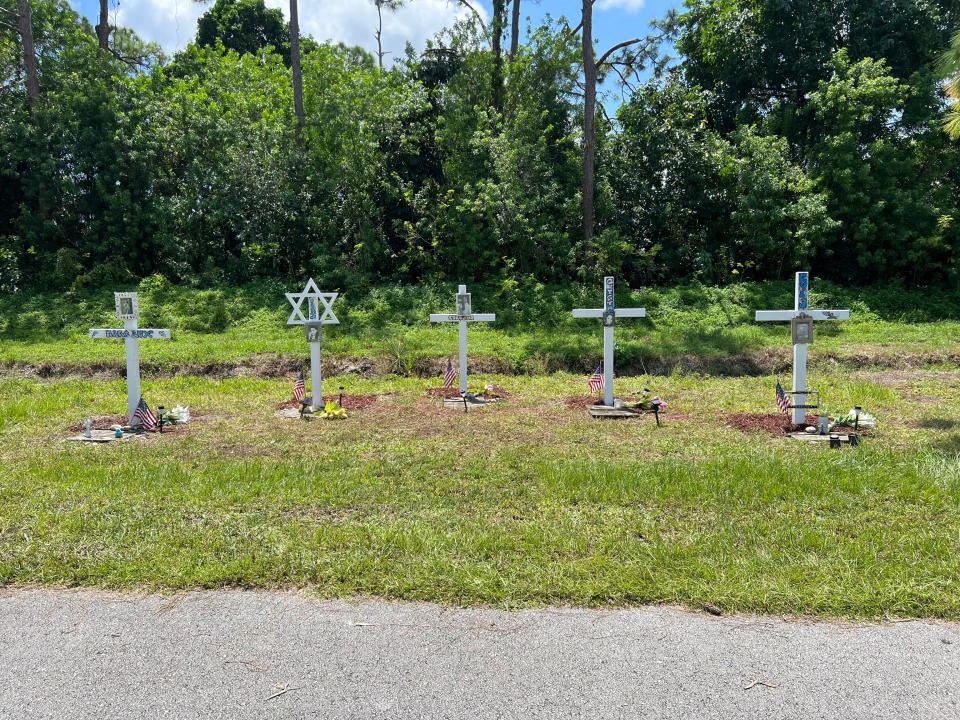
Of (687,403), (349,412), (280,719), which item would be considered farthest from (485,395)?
(280,719)

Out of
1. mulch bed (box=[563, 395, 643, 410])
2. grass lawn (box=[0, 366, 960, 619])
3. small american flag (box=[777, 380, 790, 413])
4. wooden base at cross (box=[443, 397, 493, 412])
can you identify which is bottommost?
grass lawn (box=[0, 366, 960, 619])

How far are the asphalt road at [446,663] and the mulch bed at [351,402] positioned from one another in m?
5.50

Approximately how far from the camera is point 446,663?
9.77 ft

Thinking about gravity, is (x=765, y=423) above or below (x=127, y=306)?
below

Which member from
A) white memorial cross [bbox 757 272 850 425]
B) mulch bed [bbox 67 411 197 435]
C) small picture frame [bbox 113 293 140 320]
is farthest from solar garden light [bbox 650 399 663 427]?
small picture frame [bbox 113 293 140 320]

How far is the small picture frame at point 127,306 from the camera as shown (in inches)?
306

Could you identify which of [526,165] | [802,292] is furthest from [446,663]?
[526,165]

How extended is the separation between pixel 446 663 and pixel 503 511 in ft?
6.37

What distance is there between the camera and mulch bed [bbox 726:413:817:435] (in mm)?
7367

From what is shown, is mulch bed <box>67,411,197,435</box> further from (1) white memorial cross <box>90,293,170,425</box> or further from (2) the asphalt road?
(2) the asphalt road

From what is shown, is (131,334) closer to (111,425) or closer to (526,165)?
(111,425)

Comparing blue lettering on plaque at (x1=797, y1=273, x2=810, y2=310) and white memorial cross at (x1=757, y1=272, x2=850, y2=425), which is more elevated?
blue lettering on plaque at (x1=797, y1=273, x2=810, y2=310)

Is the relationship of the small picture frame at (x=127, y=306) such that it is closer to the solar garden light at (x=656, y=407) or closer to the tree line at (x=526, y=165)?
the solar garden light at (x=656, y=407)

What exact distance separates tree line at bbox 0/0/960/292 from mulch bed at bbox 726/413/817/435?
33.9ft
